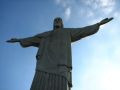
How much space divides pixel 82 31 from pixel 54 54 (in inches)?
68.9

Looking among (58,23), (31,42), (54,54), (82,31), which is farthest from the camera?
(58,23)

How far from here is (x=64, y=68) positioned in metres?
10.8

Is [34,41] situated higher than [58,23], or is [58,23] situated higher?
[58,23]

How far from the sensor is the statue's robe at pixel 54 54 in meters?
10.6

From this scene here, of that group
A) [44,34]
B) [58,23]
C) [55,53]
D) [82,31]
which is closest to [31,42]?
[44,34]

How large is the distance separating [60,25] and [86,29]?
1.51m

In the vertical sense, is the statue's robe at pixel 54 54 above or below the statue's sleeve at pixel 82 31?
below

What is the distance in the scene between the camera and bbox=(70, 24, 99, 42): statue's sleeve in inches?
479

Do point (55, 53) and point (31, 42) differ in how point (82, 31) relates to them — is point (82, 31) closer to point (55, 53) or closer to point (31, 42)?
point (55, 53)

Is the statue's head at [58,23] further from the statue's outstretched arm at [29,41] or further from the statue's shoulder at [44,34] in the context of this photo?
the statue's outstretched arm at [29,41]

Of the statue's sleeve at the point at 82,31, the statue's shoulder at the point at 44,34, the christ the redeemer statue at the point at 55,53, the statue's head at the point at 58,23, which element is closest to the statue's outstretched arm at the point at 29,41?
the christ the redeemer statue at the point at 55,53

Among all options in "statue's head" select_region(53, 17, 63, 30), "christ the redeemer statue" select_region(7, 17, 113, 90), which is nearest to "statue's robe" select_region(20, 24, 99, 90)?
"christ the redeemer statue" select_region(7, 17, 113, 90)

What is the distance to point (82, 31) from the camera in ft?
40.5

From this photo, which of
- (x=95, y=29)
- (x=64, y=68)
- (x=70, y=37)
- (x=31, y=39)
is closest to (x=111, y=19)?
(x=95, y=29)
